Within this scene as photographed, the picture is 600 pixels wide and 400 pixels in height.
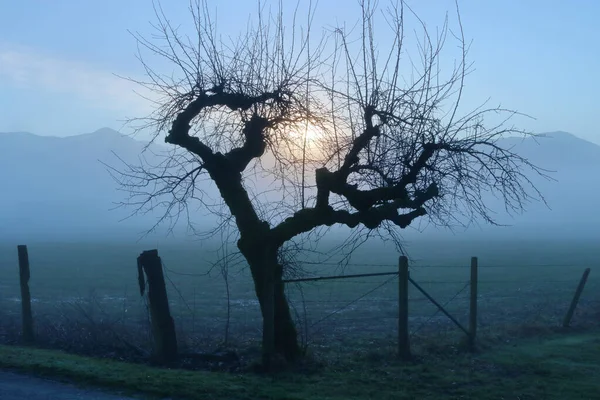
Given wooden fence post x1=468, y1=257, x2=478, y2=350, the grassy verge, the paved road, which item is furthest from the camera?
wooden fence post x1=468, y1=257, x2=478, y2=350

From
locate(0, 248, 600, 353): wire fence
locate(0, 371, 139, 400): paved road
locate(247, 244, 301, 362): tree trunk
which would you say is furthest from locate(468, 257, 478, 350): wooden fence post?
locate(0, 371, 139, 400): paved road

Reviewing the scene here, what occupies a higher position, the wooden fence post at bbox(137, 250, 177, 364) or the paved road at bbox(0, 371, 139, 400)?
the wooden fence post at bbox(137, 250, 177, 364)

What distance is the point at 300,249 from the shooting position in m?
13.5

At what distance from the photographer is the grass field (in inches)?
628

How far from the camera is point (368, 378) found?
10594 mm

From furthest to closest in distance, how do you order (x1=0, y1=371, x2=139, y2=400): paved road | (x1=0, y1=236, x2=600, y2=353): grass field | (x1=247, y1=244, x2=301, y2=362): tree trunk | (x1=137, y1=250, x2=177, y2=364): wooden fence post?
(x1=0, y1=236, x2=600, y2=353): grass field → (x1=137, y1=250, x2=177, y2=364): wooden fence post → (x1=247, y1=244, x2=301, y2=362): tree trunk → (x1=0, y1=371, x2=139, y2=400): paved road

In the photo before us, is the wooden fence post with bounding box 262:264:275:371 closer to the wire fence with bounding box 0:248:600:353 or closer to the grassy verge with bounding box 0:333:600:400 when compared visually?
the grassy verge with bounding box 0:333:600:400

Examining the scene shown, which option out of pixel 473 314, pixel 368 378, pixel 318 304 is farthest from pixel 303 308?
pixel 318 304

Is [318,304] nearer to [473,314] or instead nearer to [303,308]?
[303,308]

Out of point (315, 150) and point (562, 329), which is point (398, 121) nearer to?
point (315, 150)

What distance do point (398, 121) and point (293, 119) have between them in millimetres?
1992

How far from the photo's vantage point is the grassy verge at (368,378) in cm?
938

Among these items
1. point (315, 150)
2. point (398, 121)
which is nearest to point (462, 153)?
point (398, 121)

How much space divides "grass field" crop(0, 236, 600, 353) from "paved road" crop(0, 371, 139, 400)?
145 inches
